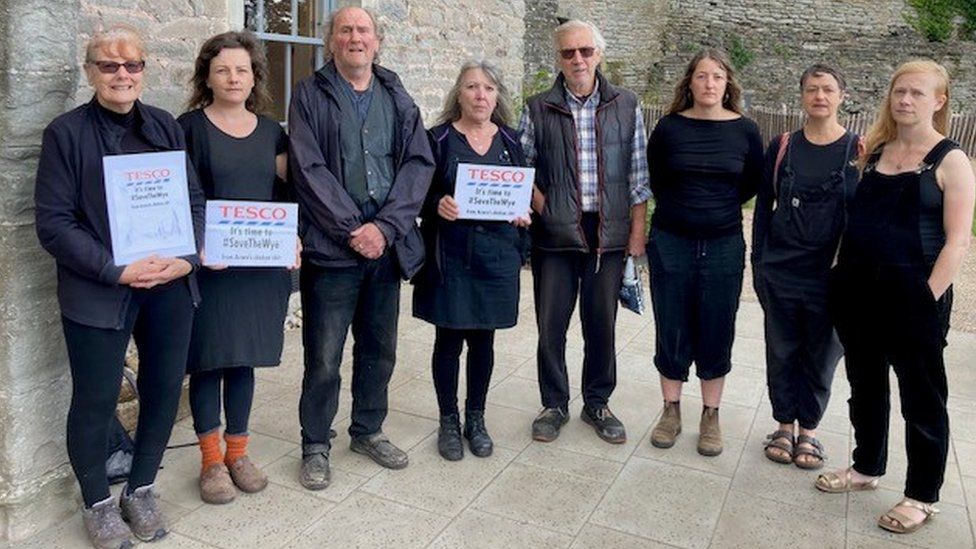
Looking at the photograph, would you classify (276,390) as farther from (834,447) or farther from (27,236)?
(834,447)

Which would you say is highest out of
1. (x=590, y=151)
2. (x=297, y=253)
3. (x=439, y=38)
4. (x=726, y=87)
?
(x=439, y=38)

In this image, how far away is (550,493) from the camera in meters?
3.62

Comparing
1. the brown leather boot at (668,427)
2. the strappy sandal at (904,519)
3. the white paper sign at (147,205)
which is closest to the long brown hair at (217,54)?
the white paper sign at (147,205)

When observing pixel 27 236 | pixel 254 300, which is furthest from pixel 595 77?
pixel 27 236

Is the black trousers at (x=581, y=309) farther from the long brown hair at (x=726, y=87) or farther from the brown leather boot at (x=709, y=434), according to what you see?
the long brown hair at (x=726, y=87)

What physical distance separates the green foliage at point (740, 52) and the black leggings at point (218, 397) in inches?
920

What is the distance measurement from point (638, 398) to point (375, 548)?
2208 mm

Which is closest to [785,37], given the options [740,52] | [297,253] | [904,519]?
[740,52]

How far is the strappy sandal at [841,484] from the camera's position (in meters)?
3.70

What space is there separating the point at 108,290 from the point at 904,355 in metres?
2.92

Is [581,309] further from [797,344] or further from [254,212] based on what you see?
[254,212]

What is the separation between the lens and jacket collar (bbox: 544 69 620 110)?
12.9 ft

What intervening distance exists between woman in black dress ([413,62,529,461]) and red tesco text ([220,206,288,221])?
73cm

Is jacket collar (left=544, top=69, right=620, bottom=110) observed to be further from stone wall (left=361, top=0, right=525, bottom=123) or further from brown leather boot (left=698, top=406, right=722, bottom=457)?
stone wall (left=361, top=0, right=525, bottom=123)
